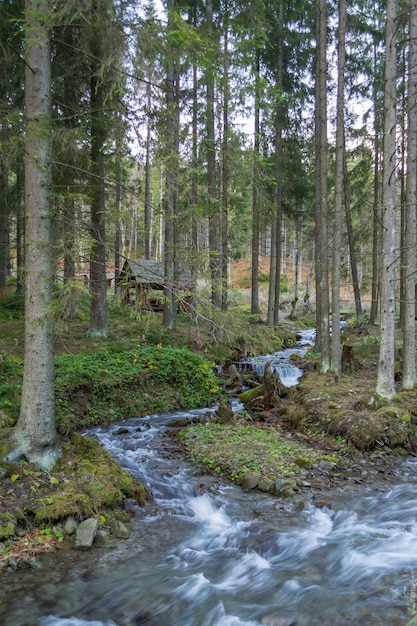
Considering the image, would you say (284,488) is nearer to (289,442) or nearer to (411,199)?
(289,442)

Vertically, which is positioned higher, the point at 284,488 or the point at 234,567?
the point at 284,488

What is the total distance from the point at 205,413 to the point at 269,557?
5.80 metres

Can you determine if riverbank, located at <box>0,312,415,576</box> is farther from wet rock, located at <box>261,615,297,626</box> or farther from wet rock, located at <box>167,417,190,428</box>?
wet rock, located at <box>261,615,297,626</box>

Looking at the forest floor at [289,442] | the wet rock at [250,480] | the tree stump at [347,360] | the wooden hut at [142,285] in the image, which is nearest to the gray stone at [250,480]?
the wet rock at [250,480]

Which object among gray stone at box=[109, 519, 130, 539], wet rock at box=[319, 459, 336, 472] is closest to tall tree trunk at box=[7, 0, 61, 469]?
gray stone at box=[109, 519, 130, 539]

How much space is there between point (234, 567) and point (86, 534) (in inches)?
72.7

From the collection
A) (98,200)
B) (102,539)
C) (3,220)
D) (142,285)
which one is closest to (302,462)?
(102,539)

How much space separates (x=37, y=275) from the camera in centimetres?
545

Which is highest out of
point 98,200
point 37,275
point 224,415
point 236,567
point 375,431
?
point 98,200

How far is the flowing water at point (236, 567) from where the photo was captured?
163 inches

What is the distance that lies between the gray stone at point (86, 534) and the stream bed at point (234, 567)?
99 mm

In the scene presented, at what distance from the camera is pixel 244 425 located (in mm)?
9828

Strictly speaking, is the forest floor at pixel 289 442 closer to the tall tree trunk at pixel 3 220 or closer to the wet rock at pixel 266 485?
the wet rock at pixel 266 485

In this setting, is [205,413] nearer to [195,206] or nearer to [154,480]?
[154,480]
